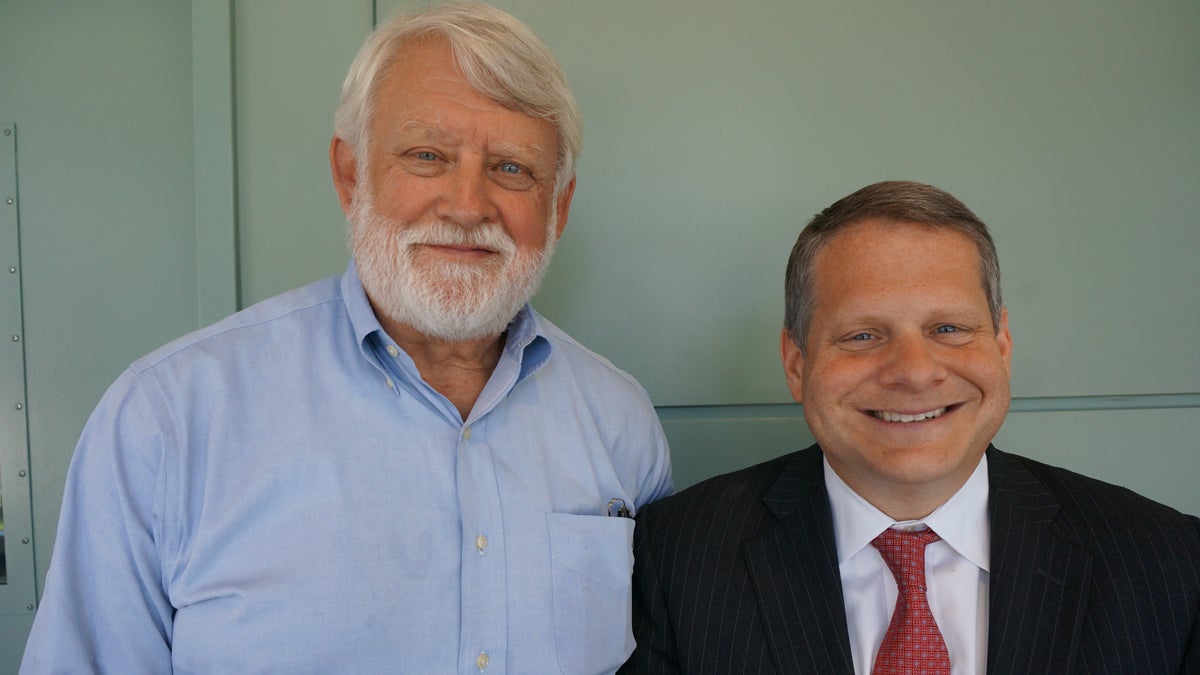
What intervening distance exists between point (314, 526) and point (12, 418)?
1.27 meters

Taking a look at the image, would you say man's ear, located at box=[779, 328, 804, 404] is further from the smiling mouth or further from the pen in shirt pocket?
the pen in shirt pocket

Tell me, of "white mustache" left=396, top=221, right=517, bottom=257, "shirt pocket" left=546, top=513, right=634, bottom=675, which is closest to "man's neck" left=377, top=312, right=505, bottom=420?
"white mustache" left=396, top=221, right=517, bottom=257

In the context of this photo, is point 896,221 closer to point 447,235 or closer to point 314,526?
point 447,235

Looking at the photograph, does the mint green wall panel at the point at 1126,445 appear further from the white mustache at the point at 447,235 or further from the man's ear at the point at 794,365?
the white mustache at the point at 447,235

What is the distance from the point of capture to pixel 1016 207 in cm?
228

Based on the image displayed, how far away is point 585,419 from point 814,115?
3.54 ft

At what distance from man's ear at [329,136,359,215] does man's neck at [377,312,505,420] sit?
27 centimetres

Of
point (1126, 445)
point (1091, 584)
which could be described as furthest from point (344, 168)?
point (1126, 445)

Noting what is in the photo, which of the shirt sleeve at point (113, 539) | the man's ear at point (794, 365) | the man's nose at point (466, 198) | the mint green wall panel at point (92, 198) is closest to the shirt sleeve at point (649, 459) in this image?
the man's ear at point (794, 365)

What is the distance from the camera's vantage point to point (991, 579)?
1.52 metres

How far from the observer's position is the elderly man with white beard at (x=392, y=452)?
53.6 inches

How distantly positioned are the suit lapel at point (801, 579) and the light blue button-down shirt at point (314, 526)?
0.28 meters

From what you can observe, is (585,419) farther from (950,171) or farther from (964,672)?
(950,171)

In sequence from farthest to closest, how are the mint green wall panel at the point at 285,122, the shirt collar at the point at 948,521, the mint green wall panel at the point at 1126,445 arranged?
the mint green wall panel at the point at 1126,445
the mint green wall panel at the point at 285,122
the shirt collar at the point at 948,521
